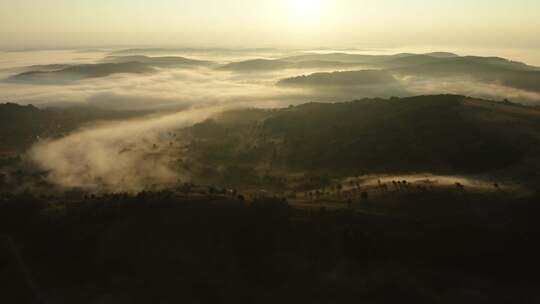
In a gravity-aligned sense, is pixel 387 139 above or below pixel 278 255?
above

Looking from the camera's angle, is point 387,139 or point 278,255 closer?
point 278,255

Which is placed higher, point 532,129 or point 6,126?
point 532,129

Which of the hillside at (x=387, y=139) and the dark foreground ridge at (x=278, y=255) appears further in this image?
the hillside at (x=387, y=139)

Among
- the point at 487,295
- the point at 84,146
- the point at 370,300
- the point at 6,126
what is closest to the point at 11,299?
the point at 370,300

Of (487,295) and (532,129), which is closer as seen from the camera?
(487,295)

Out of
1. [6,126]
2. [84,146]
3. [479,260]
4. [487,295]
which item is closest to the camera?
[487,295]

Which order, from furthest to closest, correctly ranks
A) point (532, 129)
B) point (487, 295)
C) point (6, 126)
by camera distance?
point (6, 126) < point (532, 129) < point (487, 295)

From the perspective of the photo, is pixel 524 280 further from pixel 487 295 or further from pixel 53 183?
pixel 53 183

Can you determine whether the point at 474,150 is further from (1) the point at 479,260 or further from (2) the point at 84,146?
(2) the point at 84,146

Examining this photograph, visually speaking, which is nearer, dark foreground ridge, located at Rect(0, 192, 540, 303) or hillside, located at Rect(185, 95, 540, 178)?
dark foreground ridge, located at Rect(0, 192, 540, 303)

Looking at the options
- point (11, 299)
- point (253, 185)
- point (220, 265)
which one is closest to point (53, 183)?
point (253, 185)
